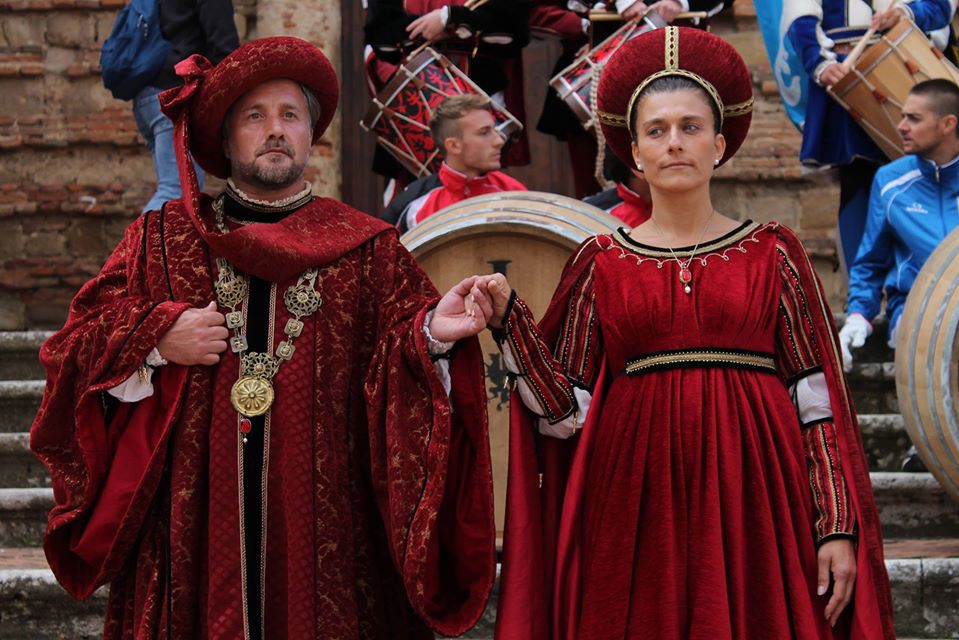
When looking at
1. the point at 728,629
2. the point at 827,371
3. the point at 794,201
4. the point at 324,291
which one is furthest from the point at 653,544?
the point at 794,201

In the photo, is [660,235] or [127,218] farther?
[127,218]

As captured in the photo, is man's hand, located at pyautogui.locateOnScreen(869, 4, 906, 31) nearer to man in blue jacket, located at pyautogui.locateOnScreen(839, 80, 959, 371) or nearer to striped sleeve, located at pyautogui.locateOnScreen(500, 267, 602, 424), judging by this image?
man in blue jacket, located at pyautogui.locateOnScreen(839, 80, 959, 371)

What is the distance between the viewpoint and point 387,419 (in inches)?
131

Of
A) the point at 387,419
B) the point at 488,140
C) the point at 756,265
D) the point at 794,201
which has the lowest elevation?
the point at 387,419

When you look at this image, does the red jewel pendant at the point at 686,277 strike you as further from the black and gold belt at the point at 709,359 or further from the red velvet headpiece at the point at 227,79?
the red velvet headpiece at the point at 227,79

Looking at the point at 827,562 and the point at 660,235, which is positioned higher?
the point at 660,235

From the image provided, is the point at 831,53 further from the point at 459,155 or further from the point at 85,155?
the point at 85,155

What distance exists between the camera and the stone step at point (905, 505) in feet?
15.4

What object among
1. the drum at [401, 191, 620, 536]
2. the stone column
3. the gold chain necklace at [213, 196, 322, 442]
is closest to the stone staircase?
the drum at [401, 191, 620, 536]

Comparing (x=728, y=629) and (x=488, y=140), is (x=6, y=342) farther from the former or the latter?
(x=728, y=629)

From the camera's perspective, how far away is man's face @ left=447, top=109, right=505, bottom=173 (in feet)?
18.1

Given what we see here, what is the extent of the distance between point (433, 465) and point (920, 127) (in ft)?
9.49

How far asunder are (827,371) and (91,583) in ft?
5.54

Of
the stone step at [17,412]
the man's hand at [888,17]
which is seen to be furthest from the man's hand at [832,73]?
the stone step at [17,412]
